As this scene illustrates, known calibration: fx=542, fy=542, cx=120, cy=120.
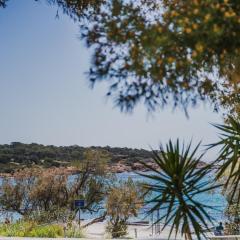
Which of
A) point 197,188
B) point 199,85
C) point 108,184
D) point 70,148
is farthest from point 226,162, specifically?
point 70,148

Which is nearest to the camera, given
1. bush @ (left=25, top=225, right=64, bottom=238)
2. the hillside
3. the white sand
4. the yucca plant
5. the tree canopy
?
the tree canopy

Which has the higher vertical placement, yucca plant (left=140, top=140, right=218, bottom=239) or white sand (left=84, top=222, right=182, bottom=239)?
yucca plant (left=140, top=140, right=218, bottom=239)

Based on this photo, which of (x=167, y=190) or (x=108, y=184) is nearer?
(x=167, y=190)

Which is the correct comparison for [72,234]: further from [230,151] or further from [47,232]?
[230,151]

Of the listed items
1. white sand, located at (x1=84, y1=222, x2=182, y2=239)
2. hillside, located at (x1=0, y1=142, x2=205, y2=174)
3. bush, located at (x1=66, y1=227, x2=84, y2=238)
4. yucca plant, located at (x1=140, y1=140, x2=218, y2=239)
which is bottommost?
white sand, located at (x1=84, y1=222, x2=182, y2=239)

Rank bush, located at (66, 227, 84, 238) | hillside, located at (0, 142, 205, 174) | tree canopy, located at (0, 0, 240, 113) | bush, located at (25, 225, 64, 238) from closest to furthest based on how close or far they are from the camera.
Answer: tree canopy, located at (0, 0, 240, 113) < bush, located at (25, 225, 64, 238) < bush, located at (66, 227, 84, 238) < hillside, located at (0, 142, 205, 174)

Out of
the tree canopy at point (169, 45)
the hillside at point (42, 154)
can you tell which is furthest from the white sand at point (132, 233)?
the hillside at point (42, 154)

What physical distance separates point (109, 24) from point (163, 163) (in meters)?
3.63

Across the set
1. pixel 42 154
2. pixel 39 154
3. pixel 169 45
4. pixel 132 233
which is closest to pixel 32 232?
pixel 169 45

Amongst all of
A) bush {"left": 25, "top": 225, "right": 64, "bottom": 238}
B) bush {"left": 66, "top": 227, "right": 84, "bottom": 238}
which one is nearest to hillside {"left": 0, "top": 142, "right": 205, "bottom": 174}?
bush {"left": 66, "top": 227, "right": 84, "bottom": 238}

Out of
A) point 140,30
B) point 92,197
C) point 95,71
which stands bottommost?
point 92,197

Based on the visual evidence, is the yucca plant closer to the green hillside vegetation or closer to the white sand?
the white sand

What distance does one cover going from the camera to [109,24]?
522cm

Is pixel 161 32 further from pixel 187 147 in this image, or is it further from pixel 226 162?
pixel 226 162
